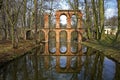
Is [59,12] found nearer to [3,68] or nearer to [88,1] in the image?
[88,1]

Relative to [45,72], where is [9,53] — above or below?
above

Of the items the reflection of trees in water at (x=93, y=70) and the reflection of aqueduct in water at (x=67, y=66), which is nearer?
the reflection of trees in water at (x=93, y=70)

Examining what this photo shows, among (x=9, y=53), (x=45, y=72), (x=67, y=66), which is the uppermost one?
(x=9, y=53)

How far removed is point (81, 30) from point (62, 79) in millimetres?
51717

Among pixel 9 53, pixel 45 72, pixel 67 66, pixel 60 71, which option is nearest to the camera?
pixel 45 72

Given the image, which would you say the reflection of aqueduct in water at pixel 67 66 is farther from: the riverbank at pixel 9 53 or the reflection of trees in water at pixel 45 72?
the riverbank at pixel 9 53

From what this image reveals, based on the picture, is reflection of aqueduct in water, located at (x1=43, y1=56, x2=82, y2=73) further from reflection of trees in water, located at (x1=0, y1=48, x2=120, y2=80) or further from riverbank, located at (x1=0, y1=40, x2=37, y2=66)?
riverbank, located at (x1=0, y1=40, x2=37, y2=66)

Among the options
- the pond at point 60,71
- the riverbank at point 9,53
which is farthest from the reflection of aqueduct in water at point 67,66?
the riverbank at point 9,53

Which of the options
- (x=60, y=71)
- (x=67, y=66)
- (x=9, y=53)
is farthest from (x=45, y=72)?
(x=9, y=53)

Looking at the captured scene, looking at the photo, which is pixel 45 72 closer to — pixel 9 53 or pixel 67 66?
pixel 67 66

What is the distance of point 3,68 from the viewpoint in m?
14.2

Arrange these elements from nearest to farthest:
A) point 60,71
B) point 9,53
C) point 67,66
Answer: point 60,71 < point 67,66 < point 9,53

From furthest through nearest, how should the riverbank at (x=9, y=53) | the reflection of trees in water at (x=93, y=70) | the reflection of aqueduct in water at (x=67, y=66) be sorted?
1. the riverbank at (x=9, y=53)
2. the reflection of aqueduct in water at (x=67, y=66)
3. the reflection of trees in water at (x=93, y=70)

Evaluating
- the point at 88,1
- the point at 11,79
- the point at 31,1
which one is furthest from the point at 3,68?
the point at 88,1
